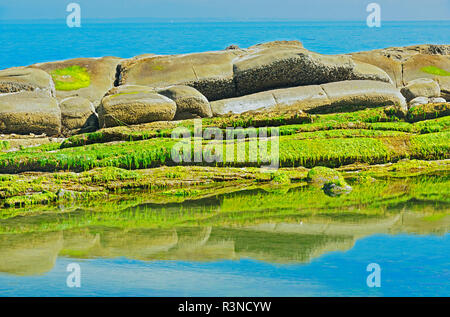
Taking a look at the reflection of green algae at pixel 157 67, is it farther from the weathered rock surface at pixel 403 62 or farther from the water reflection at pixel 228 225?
the water reflection at pixel 228 225

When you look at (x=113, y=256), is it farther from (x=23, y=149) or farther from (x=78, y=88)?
(x=78, y=88)

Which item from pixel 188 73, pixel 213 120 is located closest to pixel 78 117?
pixel 188 73

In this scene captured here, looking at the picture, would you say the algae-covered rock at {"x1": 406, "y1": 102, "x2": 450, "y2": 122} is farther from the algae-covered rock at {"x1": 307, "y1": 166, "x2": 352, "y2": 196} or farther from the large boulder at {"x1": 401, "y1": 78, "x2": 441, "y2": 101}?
the algae-covered rock at {"x1": 307, "y1": 166, "x2": 352, "y2": 196}

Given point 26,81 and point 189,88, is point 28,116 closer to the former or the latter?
point 26,81

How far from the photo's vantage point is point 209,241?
11.9m

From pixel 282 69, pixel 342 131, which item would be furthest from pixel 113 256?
pixel 282 69

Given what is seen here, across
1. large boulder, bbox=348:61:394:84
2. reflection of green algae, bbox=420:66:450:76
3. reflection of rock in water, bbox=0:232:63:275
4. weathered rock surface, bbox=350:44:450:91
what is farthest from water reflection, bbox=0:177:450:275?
reflection of green algae, bbox=420:66:450:76

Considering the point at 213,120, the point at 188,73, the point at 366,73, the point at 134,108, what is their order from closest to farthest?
the point at 134,108 < the point at 213,120 < the point at 188,73 < the point at 366,73

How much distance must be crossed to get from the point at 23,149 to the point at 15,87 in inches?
206

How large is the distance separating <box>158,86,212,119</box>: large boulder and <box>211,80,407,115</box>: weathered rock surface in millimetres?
593

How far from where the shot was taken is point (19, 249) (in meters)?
11.7

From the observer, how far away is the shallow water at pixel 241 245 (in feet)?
30.2

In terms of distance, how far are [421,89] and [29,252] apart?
20.4 meters

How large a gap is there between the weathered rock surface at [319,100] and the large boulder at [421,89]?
2.49 meters
